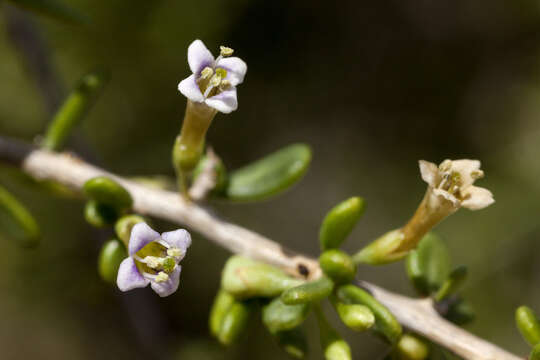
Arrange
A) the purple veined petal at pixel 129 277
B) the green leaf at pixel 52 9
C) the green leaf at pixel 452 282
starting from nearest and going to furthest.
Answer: the purple veined petal at pixel 129 277, the green leaf at pixel 452 282, the green leaf at pixel 52 9

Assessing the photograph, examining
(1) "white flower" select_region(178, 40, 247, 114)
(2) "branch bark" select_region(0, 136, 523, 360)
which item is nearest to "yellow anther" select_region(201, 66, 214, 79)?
(1) "white flower" select_region(178, 40, 247, 114)

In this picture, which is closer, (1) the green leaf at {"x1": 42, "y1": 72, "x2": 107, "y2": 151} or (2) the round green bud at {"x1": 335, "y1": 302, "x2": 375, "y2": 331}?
(2) the round green bud at {"x1": 335, "y1": 302, "x2": 375, "y2": 331}

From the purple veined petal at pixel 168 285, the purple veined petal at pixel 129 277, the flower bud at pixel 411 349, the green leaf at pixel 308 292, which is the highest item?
the purple veined petal at pixel 129 277

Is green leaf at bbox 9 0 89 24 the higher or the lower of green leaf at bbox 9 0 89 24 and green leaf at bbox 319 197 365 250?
the higher

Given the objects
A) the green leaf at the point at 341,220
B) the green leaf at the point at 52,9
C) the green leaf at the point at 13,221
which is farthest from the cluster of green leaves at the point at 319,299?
the green leaf at the point at 52,9

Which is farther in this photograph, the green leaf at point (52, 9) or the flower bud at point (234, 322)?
the green leaf at point (52, 9)

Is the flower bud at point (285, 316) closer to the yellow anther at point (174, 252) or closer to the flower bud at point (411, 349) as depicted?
the flower bud at point (411, 349)

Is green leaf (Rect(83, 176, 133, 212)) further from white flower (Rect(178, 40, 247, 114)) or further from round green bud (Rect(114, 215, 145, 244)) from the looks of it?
white flower (Rect(178, 40, 247, 114))

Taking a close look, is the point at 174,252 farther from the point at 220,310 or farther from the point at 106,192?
the point at 220,310
